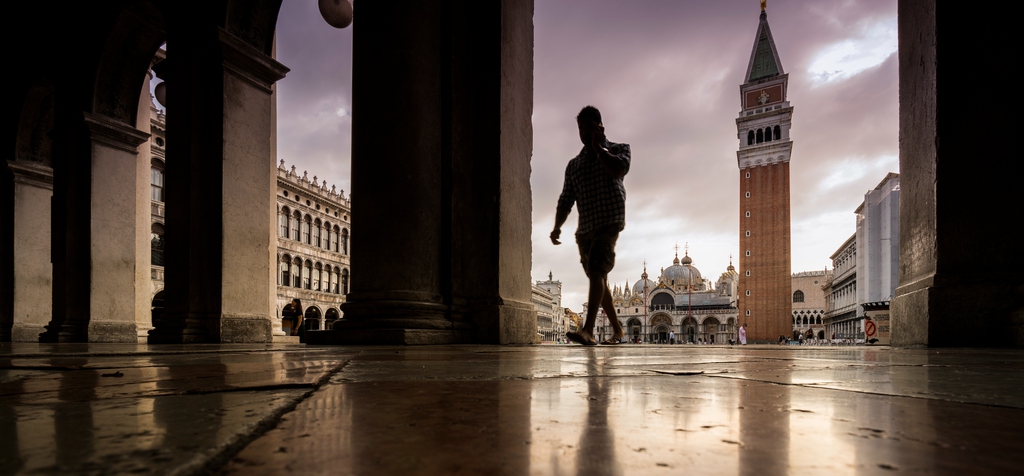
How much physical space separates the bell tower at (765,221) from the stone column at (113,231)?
6044 centimetres

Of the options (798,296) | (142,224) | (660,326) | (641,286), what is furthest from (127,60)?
(798,296)

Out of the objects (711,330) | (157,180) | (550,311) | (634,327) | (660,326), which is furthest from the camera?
(634,327)

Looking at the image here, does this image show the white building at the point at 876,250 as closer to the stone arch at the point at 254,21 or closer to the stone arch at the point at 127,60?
the stone arch at the point at 254,21

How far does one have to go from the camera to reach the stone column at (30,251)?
908cm

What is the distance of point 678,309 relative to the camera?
86250mm

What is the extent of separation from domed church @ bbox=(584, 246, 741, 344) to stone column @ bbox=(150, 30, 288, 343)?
243 ft

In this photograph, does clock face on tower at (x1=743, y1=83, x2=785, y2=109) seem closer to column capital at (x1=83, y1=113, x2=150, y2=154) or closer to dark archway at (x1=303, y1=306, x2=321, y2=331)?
dark archway at (x1=303, y1=306, x2=321, y2=331)

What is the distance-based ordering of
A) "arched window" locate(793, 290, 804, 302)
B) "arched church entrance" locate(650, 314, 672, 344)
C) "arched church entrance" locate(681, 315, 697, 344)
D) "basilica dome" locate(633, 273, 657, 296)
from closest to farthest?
"arched church entrance" locate(681, 315, 697, 344), "arched church entrance" locate(650, 314, 672, 344), "arched window" locate(793, 290, 804, 302), "basilica dome" locate(633, 273, 657, 296)

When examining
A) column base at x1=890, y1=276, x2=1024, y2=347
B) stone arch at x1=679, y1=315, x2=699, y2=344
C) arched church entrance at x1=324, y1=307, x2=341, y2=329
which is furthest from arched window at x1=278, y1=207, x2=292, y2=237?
stone arch at x1=679, y1=315, x2=699, y2=344

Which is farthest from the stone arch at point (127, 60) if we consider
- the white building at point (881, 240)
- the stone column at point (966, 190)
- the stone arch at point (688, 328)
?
the stone arch at point (688, 328)

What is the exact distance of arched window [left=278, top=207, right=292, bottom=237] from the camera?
94.1 ft

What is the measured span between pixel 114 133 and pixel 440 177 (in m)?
5.93

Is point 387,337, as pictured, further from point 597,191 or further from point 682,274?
point 682,274

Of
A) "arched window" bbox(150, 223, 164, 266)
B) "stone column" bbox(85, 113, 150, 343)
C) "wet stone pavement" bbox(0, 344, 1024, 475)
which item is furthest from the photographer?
"arched window" bbox(150, 223, 164, 266)
